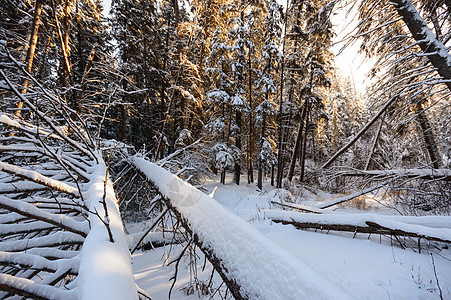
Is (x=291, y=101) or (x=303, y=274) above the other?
(x=291, y=101)

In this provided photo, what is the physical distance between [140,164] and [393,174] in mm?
4603

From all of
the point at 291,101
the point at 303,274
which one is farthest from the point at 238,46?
the point at 303,274

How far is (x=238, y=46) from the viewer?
11.6 metres

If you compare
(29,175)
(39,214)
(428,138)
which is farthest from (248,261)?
(428,138)

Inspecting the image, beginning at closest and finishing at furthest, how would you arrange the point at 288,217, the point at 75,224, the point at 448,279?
the point at 75,224 → the point at 448,279 → the point at 288,217

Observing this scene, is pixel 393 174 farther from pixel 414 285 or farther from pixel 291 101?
pixel 291 101

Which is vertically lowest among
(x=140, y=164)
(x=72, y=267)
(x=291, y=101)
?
(x=72, y=267)

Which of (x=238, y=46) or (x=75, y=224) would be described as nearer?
(x=75, y=224)

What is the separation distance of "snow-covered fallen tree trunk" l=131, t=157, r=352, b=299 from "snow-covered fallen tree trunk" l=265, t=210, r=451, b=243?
2598 millimetres

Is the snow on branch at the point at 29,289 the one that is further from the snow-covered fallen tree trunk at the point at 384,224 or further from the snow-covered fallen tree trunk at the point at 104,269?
the snow-covered fallen tree trunk at the point at 384,224

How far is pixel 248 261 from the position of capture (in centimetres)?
113

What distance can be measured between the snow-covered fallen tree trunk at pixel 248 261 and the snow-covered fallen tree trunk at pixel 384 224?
2598 mm

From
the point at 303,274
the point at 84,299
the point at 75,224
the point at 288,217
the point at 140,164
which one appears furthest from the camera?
the point at 288,217

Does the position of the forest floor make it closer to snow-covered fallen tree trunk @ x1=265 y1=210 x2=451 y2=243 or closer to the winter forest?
the winter forest
